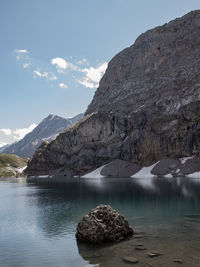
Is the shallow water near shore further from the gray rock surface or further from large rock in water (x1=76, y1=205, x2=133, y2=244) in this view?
the gray rock surface

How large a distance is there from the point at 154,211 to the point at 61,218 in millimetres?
14402

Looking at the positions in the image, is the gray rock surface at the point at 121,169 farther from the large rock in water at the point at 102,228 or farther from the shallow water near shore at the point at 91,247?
the large rock in water at the point at 102,228

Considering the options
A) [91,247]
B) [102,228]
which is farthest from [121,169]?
[91,247]

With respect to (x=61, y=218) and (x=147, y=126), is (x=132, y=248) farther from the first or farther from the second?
(x=147, y=126)

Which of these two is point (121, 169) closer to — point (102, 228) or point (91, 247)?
point (102, 228)

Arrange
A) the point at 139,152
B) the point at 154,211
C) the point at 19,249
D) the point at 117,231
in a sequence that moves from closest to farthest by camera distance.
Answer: the point at 19,249 → the point at 117,231 → the point at 154,211 → the point at 139,152

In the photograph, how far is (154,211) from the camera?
38.3 metres

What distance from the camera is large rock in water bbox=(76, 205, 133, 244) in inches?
873

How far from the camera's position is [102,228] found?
22.5m

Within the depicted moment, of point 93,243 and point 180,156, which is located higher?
point 180,156

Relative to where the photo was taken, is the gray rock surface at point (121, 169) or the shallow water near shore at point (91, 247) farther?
the gray rock surface at point (121, 169)

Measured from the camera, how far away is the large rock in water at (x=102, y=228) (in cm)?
2217

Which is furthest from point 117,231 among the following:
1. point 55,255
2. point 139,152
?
point 139,152

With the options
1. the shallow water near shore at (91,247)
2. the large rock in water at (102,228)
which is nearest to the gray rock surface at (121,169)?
the shallow water near shore at (91,247)
